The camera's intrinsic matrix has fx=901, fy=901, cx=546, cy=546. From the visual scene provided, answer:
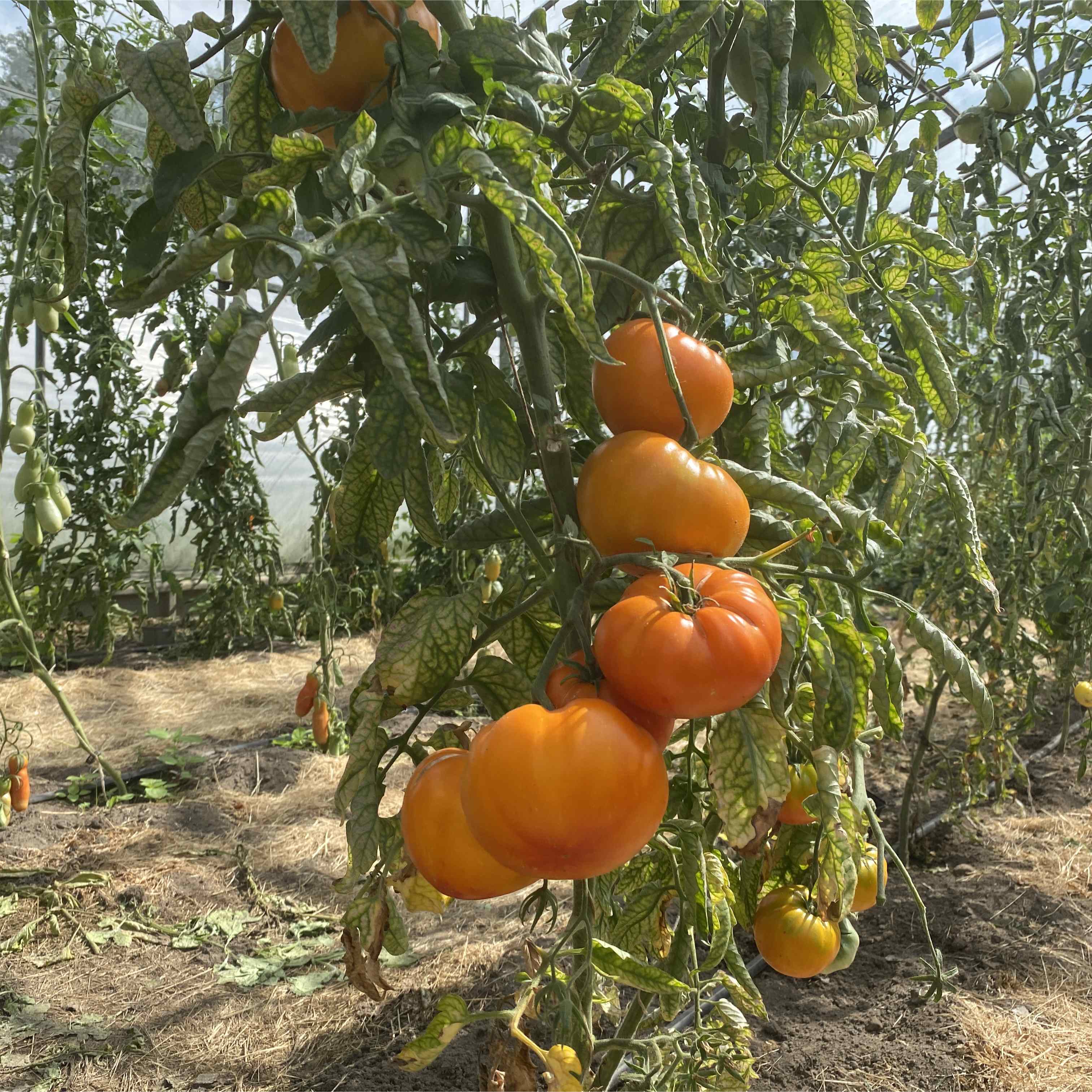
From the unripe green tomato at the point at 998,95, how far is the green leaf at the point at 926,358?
1203mm

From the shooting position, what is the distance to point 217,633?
4477 millimetres

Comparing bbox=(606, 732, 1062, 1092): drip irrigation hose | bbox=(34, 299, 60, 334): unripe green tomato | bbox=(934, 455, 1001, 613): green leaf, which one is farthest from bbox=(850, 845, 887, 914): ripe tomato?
bbox=(34, 299, 60, 334): unripe green tomato

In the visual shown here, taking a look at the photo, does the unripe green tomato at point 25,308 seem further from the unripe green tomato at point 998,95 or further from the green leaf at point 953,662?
the unripe green tomato at point 998,95

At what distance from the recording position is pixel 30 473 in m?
1.84

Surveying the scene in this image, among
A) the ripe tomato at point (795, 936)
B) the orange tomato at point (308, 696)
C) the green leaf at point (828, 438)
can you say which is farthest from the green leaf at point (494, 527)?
the orange tomato at point (308, 696)

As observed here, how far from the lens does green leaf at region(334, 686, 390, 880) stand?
60 cm

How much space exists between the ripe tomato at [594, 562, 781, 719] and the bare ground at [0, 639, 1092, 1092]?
0.87 m

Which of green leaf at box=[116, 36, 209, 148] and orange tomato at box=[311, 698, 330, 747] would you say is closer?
green leaf at box=[116, 36, 209, 148]

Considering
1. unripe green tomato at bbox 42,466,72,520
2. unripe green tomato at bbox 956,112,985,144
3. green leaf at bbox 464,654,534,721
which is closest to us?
green leaf at bbox 464,654,534,721

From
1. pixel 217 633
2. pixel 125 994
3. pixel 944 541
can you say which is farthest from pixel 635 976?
pixel 217 633

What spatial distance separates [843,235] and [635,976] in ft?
1.93

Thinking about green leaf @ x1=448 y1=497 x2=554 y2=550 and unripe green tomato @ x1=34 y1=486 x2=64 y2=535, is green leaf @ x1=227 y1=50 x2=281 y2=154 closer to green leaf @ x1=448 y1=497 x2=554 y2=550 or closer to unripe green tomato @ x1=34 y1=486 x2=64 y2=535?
green leaf @ x1=448 y1=497 x2=554 y2=550

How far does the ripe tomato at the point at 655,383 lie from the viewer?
564 millimetres

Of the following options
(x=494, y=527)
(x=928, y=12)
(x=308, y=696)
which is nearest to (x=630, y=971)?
(x=494, y=527)
